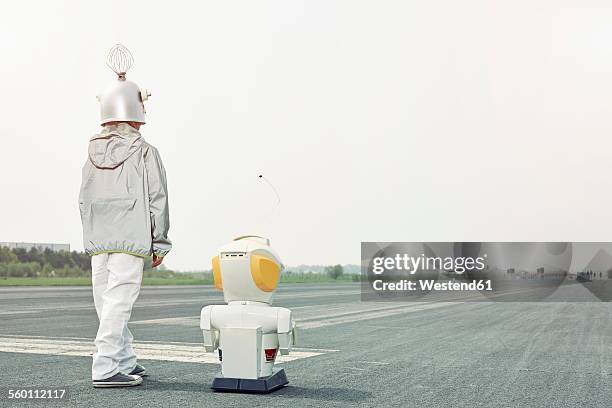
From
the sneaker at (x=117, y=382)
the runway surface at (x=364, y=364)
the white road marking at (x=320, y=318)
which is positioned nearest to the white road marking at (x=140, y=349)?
the runway surface at (x=364, y=364)

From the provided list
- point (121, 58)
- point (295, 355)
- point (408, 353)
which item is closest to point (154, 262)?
point (121, 58)

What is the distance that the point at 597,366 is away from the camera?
863 centimetres

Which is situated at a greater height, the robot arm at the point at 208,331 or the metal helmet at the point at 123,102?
the metal helmet at the point at 123,102

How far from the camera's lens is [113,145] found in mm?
6766

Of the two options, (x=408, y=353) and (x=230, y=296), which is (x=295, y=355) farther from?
(x=230, y=296)

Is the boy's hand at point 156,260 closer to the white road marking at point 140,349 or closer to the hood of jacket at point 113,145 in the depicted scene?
the hood of jacket at point 113,145

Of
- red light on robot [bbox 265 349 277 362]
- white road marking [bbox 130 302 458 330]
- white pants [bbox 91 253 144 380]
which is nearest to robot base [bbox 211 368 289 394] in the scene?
red light on robot [bbox 265 349 277 362]

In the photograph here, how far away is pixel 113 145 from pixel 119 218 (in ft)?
2.34

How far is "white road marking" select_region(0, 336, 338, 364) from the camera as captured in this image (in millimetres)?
8703

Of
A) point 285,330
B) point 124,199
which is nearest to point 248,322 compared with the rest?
point 285,330

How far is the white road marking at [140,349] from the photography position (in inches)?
343

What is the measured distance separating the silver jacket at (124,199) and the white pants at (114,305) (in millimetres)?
129

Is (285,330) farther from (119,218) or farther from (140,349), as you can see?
(140,349)

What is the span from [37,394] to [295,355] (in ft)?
12.2
